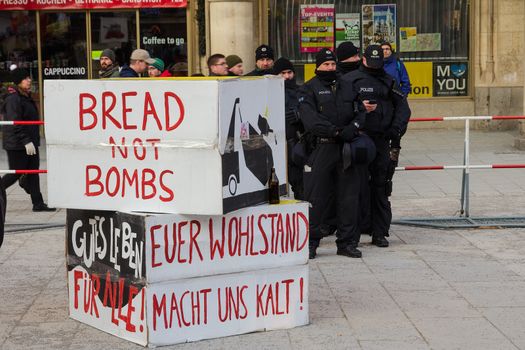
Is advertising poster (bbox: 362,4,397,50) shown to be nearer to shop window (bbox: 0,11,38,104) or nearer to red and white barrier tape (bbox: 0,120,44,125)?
shop window (bbox: 0,11,38,104)

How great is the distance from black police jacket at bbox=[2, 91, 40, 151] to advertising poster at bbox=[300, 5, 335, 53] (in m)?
8.35

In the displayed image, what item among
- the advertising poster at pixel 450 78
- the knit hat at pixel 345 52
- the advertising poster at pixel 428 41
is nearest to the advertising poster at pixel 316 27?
the advertising poster at pixel 428 41

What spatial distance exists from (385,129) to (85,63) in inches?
445

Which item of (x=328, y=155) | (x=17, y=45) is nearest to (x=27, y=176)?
(x=328, y=155)

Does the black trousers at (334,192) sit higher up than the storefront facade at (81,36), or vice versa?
the storefront facade at (81,36)

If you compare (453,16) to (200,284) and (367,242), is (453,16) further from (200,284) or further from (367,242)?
(200,284)

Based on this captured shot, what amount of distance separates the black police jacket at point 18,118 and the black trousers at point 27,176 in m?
0.13

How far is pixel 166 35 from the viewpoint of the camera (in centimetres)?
2044

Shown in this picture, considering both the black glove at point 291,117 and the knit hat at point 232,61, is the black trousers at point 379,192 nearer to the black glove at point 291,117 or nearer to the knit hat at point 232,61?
the black glove at point 291,117

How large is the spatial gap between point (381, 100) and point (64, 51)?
1151 cm

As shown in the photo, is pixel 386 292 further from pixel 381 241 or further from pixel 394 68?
pixel 394 68

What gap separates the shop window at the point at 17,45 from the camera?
20.4m

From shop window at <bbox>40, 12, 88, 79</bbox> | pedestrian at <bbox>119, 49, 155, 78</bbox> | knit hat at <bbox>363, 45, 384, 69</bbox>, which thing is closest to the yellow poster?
shop window at <bbox>40, 12, 88, 79</bbox>

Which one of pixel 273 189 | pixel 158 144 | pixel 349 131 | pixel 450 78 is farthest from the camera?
pixel 450 78
